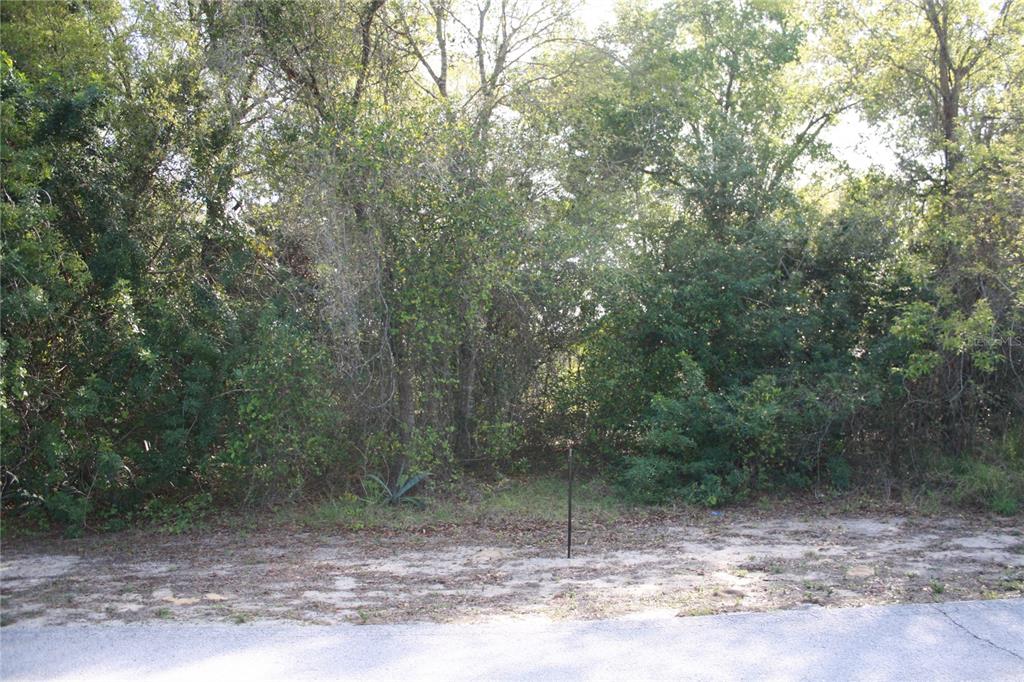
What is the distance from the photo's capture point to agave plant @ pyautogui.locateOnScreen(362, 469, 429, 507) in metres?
10.9

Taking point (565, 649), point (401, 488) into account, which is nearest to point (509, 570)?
point (565, 649)

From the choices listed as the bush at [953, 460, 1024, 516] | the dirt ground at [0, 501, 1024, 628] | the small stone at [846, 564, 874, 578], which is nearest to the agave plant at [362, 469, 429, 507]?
the dirt ground at [0, 501, 1024, 628]

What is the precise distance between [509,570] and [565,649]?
2.50 metres

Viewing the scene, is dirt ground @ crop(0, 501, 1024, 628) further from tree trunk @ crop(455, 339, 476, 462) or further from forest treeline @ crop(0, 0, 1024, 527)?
tree trunk @ crop(455, 339, 476, 462)

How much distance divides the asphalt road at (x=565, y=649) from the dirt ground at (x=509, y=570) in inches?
16.1

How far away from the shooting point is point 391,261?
10664mm

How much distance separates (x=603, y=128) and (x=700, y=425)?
6.10 meters

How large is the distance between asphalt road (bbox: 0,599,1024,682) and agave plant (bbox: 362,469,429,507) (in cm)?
495

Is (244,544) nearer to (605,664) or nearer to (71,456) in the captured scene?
(71,456)

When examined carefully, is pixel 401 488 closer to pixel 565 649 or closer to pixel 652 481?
pixel 652 481

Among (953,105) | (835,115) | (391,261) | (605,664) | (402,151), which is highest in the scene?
(835,115)

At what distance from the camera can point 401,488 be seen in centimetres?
1091

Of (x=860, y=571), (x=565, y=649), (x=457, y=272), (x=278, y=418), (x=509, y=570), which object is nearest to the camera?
(x=565, y=649)

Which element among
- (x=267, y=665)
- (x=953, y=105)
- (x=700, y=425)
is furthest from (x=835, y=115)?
(x=267, y=665)
